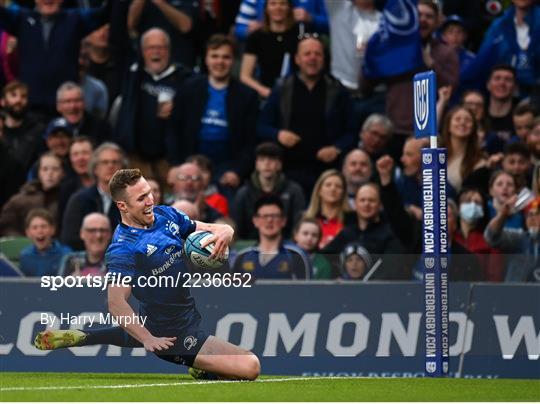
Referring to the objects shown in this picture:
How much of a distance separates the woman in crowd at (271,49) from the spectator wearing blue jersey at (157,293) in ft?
19.4

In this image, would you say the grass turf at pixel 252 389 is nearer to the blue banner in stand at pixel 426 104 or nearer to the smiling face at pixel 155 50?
the blue banner in stand at pixel 426 104

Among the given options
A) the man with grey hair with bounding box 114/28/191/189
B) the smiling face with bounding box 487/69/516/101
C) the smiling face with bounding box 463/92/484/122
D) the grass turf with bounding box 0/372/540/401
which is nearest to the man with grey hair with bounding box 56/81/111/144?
the man with grey hair with bounding box 114/28/191/189

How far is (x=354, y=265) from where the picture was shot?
46.3 feet

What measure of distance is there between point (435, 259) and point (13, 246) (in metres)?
4.18

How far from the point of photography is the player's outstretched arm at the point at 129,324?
1211 centimetres

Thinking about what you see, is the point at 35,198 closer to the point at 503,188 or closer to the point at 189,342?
the point at 503,188

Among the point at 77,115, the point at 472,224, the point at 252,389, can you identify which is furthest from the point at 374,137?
the point at 252,389

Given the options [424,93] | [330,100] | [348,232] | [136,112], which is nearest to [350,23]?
[330,100]

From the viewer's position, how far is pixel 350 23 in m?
17.8

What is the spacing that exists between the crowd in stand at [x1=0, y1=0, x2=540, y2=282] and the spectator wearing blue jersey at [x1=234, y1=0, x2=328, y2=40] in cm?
2

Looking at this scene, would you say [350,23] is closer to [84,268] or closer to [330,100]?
[330,100]

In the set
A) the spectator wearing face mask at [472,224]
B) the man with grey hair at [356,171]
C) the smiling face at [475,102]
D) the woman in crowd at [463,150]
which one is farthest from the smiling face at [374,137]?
the spectator wearing face mask at [472,224]

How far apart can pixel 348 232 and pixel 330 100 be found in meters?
2.69

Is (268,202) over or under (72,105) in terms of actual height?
under
